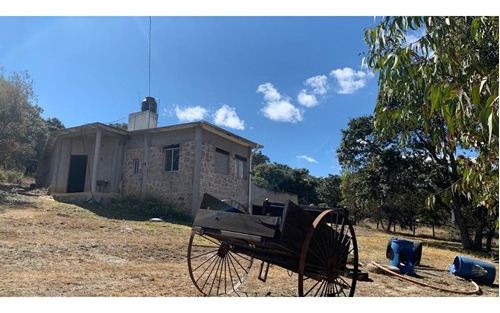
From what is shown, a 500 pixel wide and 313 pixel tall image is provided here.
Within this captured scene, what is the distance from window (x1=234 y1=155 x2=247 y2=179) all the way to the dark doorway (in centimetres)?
809

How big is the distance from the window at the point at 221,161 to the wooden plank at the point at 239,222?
1391cm

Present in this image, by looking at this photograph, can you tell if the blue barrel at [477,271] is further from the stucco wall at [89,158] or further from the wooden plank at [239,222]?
the stucco wall at [89,158]

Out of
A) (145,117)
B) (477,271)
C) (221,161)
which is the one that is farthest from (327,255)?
(145,117)

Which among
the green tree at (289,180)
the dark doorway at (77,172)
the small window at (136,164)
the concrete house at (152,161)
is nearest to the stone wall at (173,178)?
the concrete house at (152,161)

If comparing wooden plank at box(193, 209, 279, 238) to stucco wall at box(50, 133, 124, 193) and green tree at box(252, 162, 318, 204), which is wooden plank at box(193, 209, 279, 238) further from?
green tree at box(252, 162, 318, 204)

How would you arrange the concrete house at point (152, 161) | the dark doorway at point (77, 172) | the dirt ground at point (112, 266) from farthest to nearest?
the dark doorway at point (77, 172)
the concrete house at point (152, 161)
the dirt ground at point (112, 266)

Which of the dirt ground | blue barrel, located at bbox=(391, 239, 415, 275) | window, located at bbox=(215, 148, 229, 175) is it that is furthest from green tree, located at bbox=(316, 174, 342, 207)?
blue barrel, located at bbox=(391, 239, 415, 275)

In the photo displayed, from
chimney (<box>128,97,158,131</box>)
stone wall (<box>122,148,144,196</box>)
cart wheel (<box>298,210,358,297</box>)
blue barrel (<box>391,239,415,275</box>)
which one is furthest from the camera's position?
chimney (<box>128,97,158,131</box>)

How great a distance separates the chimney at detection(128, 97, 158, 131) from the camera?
20047 millimetres

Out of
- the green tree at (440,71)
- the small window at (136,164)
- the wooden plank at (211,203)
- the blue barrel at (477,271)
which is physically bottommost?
the blue barrel at (477,271)

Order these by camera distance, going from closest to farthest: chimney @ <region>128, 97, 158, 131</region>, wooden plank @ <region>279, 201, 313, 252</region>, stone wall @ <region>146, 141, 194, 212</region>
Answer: wooden plank @ <region>279, 201, 313, 252</region>, stone wall @ <region>146, 141, 194, 212</region>, chimney @ <region>128, 97, 158, 131</region>

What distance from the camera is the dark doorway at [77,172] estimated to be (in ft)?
66.5
